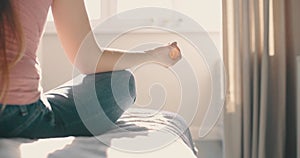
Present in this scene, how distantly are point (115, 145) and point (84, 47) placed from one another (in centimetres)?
34

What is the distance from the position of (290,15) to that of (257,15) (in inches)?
5.9

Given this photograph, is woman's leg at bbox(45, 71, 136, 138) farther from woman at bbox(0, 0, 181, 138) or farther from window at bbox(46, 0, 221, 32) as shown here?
window at bbox(46, 0, 221, 32)

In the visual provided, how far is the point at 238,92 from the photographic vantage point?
77.9 inches

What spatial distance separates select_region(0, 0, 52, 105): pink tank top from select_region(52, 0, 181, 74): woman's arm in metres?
0.12

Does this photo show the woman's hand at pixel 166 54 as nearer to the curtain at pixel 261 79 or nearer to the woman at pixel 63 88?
the woman at pixel 63 88

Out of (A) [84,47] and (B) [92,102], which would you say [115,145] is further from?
(A) [84,47]

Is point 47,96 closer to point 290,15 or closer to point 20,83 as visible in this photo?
point 20,83

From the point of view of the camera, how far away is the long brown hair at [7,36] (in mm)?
673

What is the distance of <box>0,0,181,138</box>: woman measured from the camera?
2.36 ft

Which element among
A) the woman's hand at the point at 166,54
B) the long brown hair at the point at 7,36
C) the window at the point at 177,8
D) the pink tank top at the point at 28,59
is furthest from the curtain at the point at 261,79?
the long brown hair at the point at 7,36

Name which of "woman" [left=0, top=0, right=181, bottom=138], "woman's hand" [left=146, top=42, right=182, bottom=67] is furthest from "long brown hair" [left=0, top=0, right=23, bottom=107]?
"woman's hand" [left=146, top=42, right=182, bottom=67]

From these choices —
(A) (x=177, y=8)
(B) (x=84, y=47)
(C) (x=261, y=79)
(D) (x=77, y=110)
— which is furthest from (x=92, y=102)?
(A) (x=177, y=8)

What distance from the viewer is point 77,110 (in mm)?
874

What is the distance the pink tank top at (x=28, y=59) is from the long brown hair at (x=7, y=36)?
0.02 metres
